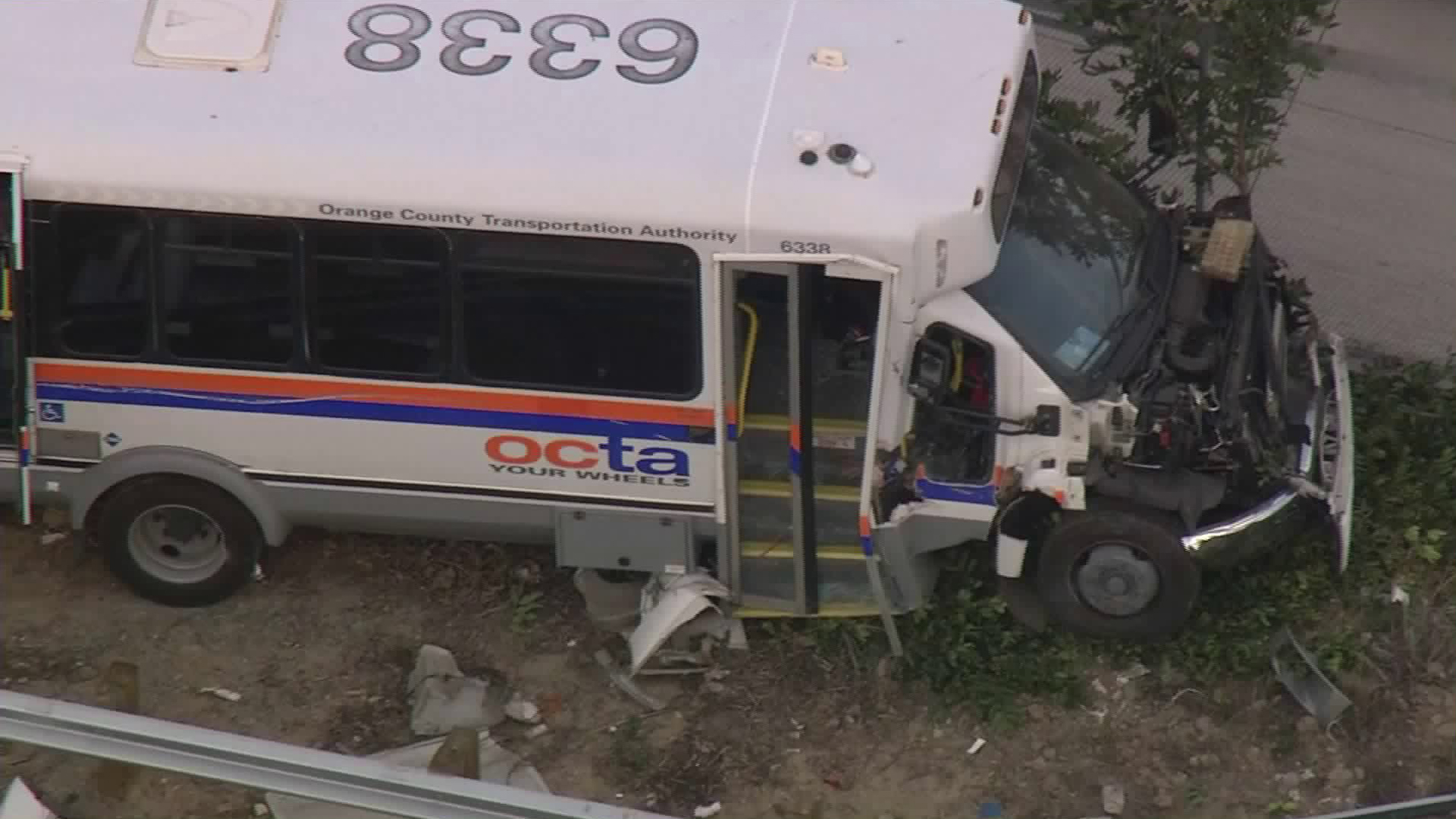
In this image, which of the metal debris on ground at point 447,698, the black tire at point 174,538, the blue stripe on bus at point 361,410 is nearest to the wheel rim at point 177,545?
the black tire at point 174,538

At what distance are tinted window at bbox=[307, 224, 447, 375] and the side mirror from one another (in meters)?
1.92

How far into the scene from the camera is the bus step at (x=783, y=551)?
7.71 meters

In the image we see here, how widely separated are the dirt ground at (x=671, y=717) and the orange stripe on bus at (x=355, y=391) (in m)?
1.13

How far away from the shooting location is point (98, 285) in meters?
7.45

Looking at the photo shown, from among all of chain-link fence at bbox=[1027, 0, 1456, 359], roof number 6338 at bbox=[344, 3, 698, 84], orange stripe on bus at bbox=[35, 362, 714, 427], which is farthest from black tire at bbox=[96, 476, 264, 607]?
chain-link fence at bbox=[1027, 0, 1456, 359]

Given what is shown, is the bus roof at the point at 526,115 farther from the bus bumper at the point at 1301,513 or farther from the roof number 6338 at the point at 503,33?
the bus bumper at the point at 1301,513

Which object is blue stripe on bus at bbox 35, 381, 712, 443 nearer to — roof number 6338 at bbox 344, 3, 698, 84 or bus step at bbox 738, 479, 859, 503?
bus step at bbox 738, 479, 859, 503

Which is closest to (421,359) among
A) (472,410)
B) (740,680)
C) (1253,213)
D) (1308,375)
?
(472,410)

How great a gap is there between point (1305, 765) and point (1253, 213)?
14.0ft

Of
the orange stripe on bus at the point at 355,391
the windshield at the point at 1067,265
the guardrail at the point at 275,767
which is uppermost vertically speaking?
the windshield at the point at 1067,265

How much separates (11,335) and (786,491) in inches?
129

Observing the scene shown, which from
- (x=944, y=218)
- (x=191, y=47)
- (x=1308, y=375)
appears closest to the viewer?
(x=944, y=218)

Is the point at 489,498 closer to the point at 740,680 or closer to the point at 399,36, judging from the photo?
the point at 740,680

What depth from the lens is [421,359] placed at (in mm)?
7473
